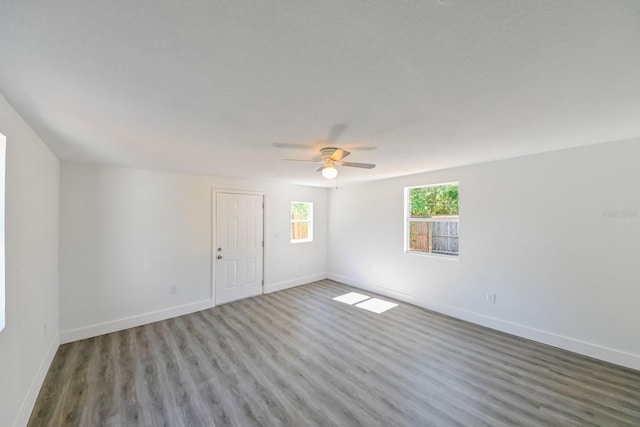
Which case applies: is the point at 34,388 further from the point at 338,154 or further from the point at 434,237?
the point at 434,237

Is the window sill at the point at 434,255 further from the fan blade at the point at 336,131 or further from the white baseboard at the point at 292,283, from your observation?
the fan blade at the point at 336,131

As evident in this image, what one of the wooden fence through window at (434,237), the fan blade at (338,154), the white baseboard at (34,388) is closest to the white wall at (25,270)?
the white baseboard at (34,388)

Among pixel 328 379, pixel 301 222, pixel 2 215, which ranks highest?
pixel 2 215

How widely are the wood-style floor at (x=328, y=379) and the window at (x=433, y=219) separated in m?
1.24

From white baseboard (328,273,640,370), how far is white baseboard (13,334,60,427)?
456cm

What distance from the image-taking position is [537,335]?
3043 millimetres

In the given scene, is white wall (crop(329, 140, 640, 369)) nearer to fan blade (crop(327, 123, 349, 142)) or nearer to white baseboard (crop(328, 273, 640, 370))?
white baseboard (crop(328, 273, 640, 370))

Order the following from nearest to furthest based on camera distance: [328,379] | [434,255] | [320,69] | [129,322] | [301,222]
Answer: [320,69], [328,379], [129,322], [434,255], [301,222]

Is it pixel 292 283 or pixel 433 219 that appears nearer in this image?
pixel 433 219

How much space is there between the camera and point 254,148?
2.65m

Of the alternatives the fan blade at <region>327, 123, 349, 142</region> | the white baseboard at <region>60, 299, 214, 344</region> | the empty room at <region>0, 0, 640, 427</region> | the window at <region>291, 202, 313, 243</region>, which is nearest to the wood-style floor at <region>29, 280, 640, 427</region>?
the empty room at <region>0, 0, 640, 427</region>

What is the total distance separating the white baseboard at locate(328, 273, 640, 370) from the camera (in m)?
2.55

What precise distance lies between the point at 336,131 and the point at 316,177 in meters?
2.38

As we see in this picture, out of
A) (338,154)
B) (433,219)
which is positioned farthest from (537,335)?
(338,154)
